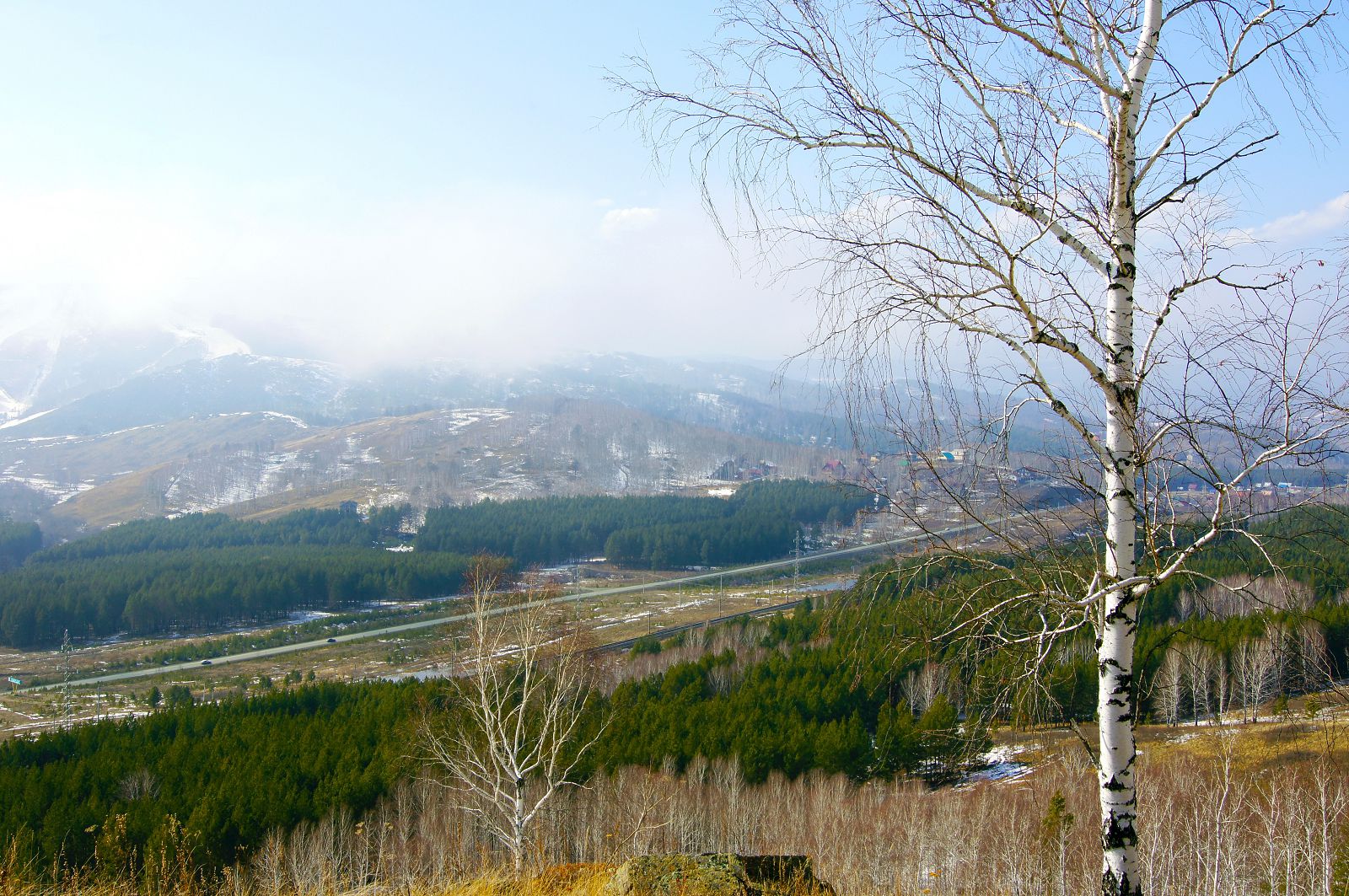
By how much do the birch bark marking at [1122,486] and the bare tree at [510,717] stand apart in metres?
10.7

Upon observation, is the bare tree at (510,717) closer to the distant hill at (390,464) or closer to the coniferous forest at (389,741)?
the coniferous forest at (389,741)

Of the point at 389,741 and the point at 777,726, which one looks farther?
the point at 777,726

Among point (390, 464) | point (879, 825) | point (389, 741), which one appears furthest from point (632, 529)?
point (390, 464)

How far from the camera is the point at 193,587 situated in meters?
68.3

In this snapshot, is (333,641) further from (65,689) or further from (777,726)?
(777,726)

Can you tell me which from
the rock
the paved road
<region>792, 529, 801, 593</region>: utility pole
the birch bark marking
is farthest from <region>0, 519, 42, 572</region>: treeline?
the birch bark marking

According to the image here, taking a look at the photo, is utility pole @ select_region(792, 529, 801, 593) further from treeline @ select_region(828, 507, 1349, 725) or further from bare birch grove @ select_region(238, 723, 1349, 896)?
treeline @ select_region(828, 507, 1349, 725)

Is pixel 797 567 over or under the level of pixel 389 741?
under

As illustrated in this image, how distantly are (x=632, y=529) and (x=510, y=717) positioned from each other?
76.5 metres

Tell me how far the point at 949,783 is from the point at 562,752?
12.6m

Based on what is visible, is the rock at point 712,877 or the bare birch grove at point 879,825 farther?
the bare birch grove at point 879,825

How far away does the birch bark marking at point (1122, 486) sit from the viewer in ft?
13.0

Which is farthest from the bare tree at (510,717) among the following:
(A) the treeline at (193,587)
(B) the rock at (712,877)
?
(A) the treeline at (193,587)

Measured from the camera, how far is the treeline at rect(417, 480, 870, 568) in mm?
91500
